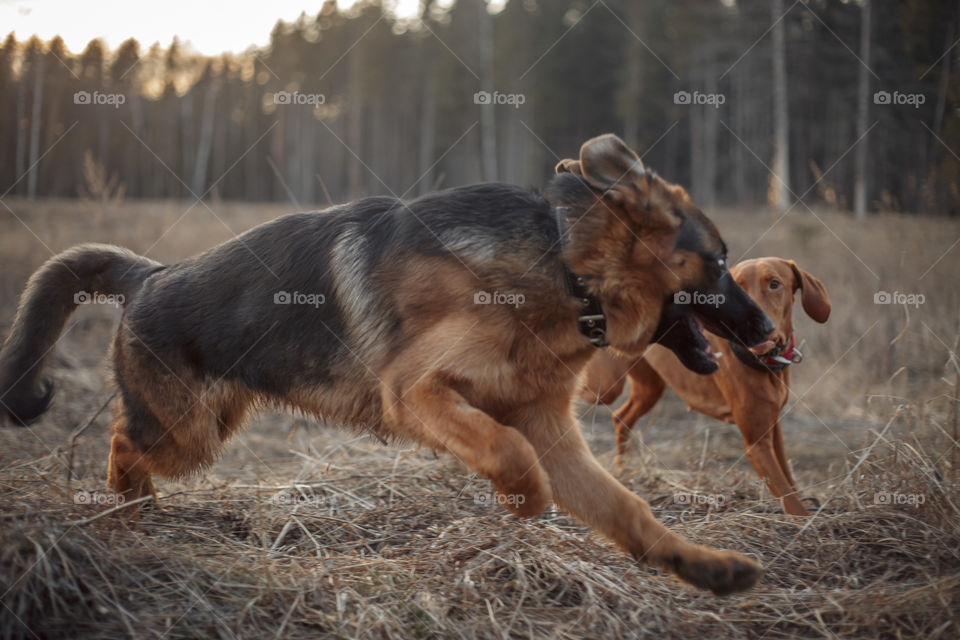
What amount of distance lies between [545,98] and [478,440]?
27930 mm

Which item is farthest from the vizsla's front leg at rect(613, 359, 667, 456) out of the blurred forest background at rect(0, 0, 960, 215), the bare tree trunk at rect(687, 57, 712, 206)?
the bare tree trunk at rect(687, 57, 712, 206)

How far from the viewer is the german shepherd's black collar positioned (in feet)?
10.2

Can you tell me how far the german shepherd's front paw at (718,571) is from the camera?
8.75 ft

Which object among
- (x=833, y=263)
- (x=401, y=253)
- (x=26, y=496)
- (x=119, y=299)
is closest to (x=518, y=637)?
(x=401, y=253)

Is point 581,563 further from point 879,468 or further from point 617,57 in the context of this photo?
point 617,57

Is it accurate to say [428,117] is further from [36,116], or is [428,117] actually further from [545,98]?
[36,116]

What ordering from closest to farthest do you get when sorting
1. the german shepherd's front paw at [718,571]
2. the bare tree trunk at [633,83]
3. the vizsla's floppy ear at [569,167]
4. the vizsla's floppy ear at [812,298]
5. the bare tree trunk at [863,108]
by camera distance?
the german shepherd's front paw at [718,571]
the vizsla's floppy ear at [569,167]
the vizsla's floppy ear at [812,298]
the bare tree trunk at [863,108]
the bare tree trunk at [633,83]

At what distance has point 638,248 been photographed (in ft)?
10.4

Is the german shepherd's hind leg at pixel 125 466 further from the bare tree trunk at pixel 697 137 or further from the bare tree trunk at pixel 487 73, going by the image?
the bare tree trunk at pixel 697 137

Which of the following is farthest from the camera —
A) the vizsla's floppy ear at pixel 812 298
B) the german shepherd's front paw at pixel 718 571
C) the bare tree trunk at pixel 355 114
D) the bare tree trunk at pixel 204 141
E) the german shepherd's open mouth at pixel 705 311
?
the bare tree trunk at pixel 204 141

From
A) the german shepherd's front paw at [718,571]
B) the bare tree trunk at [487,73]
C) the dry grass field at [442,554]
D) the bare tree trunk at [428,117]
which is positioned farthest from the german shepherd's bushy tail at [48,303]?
the bare tree trunk at [428,117]

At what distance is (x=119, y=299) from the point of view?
3.96 metres

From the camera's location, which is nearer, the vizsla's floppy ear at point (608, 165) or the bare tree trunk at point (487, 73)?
the vizsla's floppy ear at point (608, 165)

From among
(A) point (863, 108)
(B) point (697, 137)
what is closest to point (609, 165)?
(A) point (863, 108)
